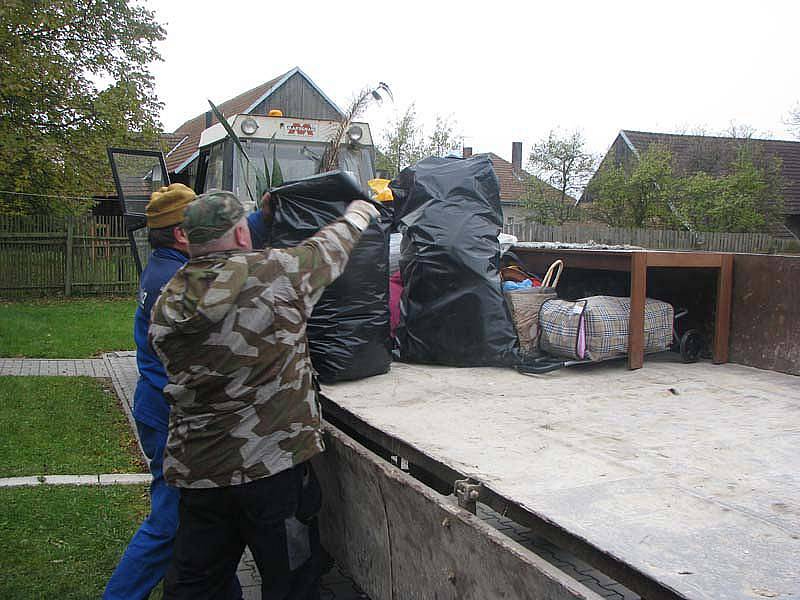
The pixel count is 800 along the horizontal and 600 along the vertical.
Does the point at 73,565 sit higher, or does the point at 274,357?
the point at 274,357

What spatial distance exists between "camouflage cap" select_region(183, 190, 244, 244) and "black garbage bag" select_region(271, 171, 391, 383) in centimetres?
79

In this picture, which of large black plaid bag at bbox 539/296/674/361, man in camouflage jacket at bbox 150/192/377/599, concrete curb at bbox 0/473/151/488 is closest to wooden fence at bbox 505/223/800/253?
concrete curb at bbox 0/473/151/488

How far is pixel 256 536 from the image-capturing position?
243 centimetres

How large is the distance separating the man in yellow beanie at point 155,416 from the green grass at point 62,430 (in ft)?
8.11

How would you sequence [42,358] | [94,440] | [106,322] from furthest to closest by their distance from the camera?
[106,322], [42,358], [94,440]

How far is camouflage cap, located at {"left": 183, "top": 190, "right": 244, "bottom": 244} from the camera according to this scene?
2.39 m

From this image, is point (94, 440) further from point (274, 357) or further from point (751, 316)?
point (751, 316)

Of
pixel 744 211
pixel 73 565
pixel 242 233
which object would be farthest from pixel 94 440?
pixel 744 211

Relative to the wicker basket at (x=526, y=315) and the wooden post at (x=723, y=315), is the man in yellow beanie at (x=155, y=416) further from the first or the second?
the wooden post at (x=723, y=315)

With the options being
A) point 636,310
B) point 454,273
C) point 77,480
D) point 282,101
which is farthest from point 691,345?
point 282,101

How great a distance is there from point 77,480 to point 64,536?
0.97 meters

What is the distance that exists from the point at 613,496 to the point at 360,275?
175 centimetres

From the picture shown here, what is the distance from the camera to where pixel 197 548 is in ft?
8.13

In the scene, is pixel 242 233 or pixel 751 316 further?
pixel 751 316
